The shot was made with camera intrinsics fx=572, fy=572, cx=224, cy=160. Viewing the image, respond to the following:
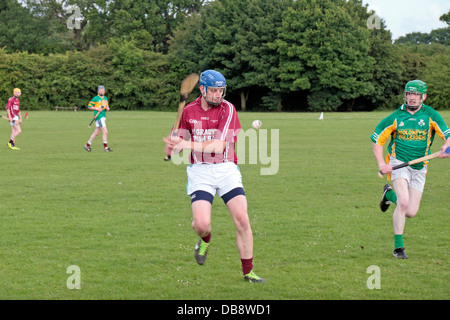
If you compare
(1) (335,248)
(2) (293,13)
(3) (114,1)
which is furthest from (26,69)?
(1) (335,248)

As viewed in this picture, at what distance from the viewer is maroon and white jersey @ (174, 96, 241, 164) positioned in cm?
703

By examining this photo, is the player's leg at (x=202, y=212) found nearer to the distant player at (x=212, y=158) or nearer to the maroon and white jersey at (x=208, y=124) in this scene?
the distant player at (x=212, y=158)

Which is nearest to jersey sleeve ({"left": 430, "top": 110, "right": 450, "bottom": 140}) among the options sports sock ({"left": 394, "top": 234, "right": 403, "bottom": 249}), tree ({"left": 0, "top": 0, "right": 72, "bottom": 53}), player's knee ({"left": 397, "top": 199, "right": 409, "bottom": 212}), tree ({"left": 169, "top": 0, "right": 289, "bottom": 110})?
player's knee ({"left": 397, "top": 199, "right": 409, "bottom": 212})

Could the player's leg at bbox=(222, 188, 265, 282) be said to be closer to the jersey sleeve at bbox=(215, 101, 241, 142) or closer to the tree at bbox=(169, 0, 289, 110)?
the jersey sleeve at bbox=(215, 101, 241, 142)

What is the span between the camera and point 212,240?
8.88 metres

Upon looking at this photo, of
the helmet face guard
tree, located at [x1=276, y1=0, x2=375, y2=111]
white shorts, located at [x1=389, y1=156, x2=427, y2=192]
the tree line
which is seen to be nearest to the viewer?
the helmet face guard

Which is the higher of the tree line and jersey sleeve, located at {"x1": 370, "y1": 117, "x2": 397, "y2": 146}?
the tree line

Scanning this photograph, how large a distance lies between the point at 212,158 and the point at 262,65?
200ft

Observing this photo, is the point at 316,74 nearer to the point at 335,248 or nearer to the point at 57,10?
the point at 57,10

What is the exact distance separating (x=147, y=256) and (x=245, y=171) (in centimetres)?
978

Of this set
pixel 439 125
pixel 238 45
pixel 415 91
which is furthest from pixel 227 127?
pixel 238 45

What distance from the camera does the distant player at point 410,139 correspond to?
8.18 meters

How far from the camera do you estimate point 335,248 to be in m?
8.38

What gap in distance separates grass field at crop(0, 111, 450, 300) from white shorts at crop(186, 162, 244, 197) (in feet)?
3.56
